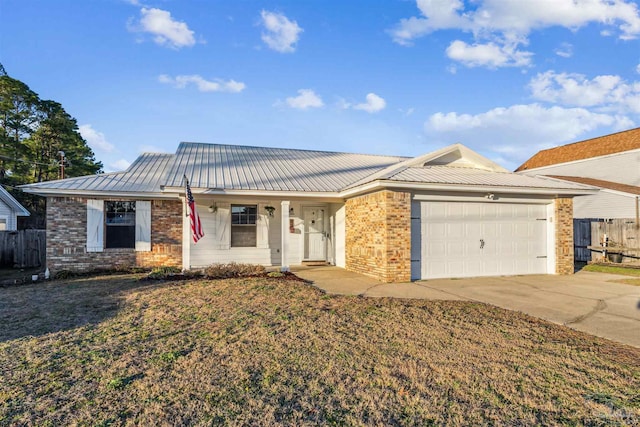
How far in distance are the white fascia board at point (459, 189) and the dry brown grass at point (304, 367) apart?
140 inches

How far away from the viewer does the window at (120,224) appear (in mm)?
11613

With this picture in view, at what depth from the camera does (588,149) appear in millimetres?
24359

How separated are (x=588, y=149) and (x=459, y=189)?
2045 cm

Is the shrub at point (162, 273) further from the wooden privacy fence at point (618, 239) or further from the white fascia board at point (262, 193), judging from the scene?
the wooden privacy fence at point (618, 239)

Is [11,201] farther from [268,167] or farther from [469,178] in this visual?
[469,178]

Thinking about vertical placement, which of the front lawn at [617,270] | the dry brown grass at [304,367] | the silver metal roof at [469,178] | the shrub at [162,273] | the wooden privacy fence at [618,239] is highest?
the silver metal roof at [469,178]

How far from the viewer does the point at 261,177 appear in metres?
11.9

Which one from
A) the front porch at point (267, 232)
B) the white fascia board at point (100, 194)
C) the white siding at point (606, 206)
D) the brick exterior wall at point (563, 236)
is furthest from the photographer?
the white siding at point (606, 206)

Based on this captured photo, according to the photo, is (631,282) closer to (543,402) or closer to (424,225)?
(424,225)

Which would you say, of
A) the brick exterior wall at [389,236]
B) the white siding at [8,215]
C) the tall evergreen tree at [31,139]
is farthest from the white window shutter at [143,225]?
the tall evergreen tree at [31,139]

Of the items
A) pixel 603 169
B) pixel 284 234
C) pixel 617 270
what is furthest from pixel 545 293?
pixel 603 169

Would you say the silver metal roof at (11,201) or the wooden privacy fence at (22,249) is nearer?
the wooden privacy fence at (22,249)

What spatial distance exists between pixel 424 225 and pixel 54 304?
27.6 ft

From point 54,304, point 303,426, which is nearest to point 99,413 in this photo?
point 303,426
